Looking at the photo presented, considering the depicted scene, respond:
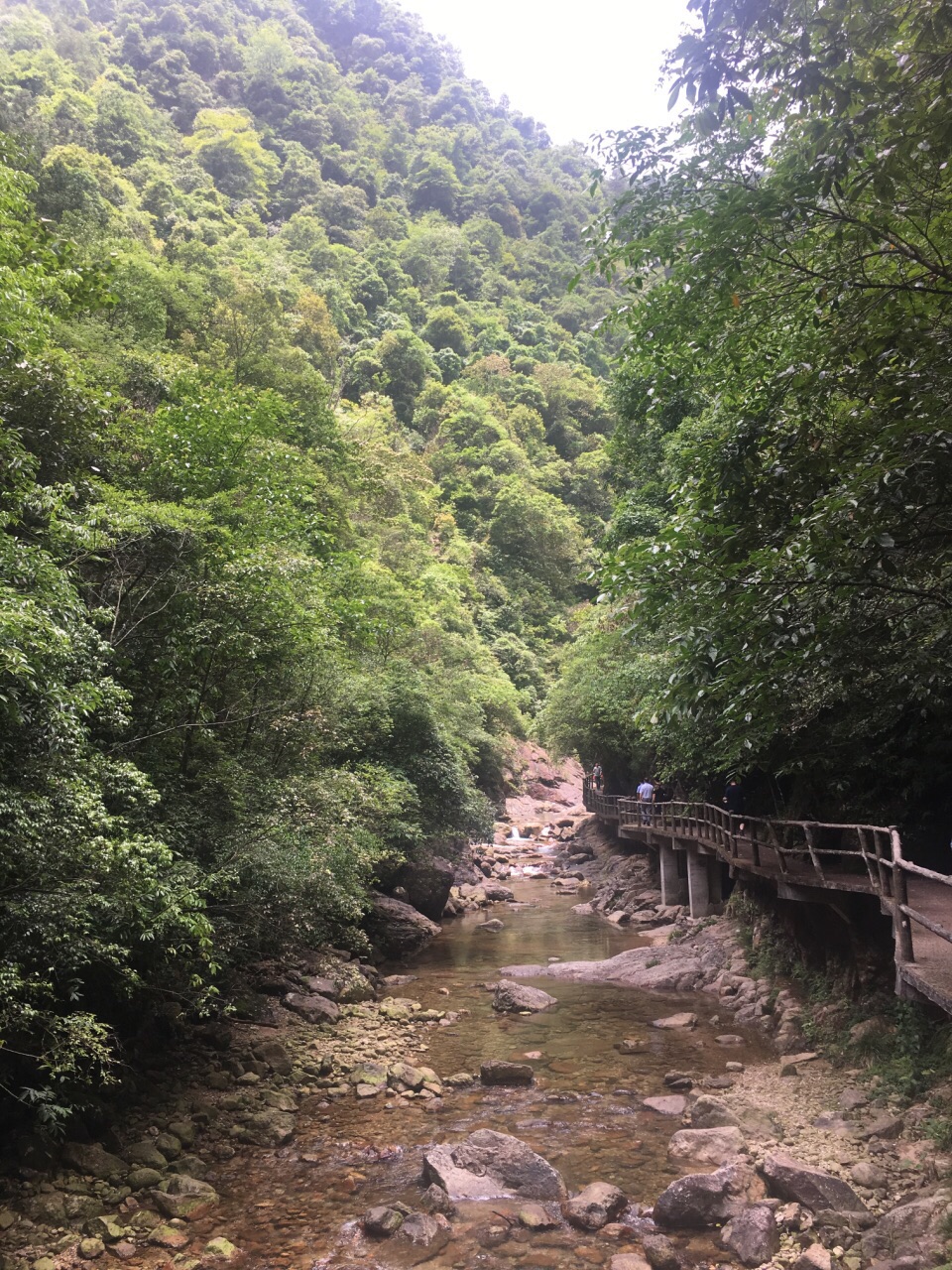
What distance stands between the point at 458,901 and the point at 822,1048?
14.4 meters

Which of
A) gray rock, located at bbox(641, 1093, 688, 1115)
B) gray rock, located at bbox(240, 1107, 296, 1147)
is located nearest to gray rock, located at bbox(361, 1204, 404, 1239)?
gray rock, located at bbox(240, 1107, 296, 1147)

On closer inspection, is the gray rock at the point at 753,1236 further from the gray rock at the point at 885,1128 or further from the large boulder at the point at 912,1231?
the gray rock at the point at 885,1128

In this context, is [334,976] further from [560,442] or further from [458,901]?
[560,442]

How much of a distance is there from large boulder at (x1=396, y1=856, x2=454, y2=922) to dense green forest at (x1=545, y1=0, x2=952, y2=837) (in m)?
13.2

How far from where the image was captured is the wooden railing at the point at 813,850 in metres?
7.43

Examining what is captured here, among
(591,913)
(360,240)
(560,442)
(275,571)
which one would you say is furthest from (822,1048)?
(360,240)

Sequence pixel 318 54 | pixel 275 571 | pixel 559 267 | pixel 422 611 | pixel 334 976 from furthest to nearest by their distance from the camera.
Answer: pixel 318 54
pixel 559 267
pixel 422 611
pixel 334 976
pixel 275 571

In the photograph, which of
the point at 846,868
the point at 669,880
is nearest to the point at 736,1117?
the point at 846,868

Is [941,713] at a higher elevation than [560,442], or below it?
below

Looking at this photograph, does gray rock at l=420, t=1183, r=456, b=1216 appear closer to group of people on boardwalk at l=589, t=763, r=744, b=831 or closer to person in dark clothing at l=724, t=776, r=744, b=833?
group of people on boardwalk at l=589, t=763, r=744, b=831

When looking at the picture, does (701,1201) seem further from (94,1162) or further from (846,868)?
(846,868)

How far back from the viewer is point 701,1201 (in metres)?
6.73

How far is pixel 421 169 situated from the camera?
3553 inches

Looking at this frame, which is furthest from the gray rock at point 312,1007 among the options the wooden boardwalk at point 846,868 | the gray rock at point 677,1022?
the wooden boardwalk at point 846,868
